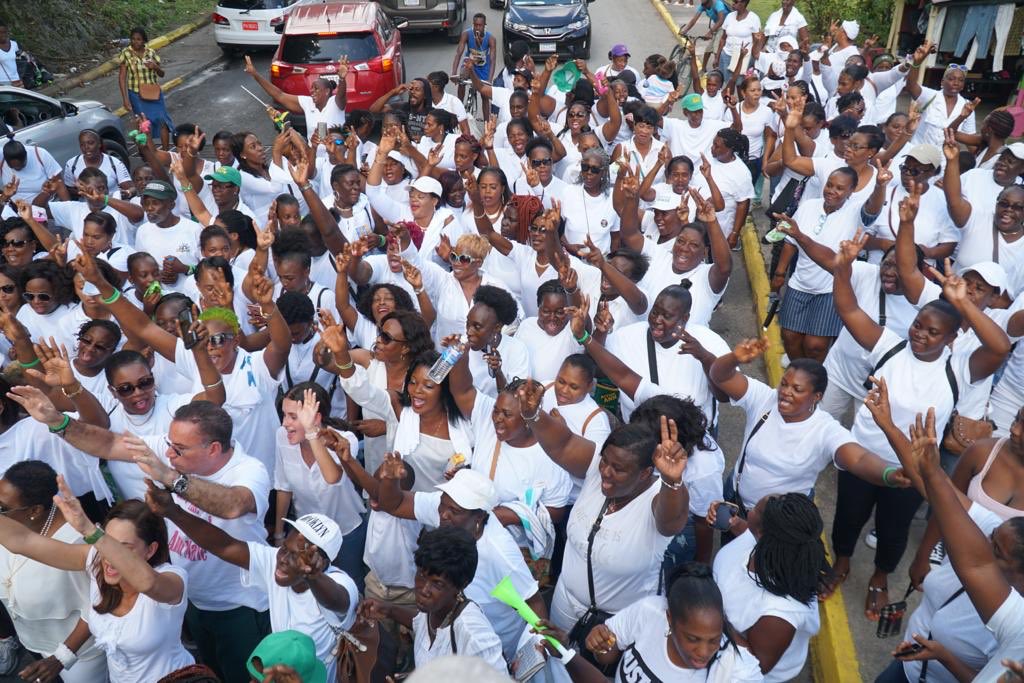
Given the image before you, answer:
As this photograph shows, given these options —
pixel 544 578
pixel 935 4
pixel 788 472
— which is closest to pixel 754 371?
pixel 788 472

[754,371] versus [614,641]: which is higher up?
[614,641]

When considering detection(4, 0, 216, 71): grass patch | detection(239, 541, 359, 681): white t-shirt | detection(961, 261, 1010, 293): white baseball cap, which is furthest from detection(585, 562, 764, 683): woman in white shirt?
detection(4, 0, 216, 71): grass patch

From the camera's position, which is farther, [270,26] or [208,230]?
[270,26]

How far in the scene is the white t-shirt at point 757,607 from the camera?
3.12 metres

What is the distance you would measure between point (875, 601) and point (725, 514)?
1425 millimetres

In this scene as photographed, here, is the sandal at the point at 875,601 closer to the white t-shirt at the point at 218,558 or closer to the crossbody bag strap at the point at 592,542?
the crossbody bag strap at the point at 592,542

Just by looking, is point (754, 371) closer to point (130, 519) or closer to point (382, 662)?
point (382, 662)

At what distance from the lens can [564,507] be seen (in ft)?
13.9

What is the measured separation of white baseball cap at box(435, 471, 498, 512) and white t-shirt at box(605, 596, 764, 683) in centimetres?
69

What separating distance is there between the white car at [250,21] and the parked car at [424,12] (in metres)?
2.07

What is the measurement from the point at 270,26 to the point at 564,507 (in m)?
15.1

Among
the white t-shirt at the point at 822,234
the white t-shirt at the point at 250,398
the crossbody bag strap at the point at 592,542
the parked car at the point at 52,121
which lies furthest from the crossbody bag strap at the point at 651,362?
the parked car at the point at 52,121

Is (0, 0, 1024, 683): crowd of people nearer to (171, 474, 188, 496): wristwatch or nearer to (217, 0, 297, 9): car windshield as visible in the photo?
(171, 474, 188, 496): wristwatch

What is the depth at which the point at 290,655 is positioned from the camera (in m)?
2.88
